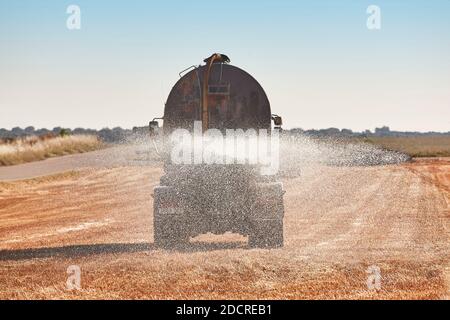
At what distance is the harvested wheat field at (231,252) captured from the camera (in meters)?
9.77

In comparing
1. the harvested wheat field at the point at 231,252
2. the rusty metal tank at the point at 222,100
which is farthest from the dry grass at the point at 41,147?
the rusty metal tank at the point at 222,100

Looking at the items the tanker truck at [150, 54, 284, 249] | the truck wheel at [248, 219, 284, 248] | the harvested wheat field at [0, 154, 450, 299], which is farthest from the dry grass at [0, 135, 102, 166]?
the truck wheel at [248, 219, 284, 248]

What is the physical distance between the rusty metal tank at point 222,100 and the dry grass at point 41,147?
25114mm

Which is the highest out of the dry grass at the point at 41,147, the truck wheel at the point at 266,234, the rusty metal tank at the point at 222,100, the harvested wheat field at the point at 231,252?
the rusty metal tank at the point at 222,100

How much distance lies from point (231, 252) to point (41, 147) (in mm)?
34187

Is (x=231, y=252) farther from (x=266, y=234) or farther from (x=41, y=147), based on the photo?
(x=41, y=147)

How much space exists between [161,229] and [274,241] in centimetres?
213

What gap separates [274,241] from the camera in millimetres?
13516

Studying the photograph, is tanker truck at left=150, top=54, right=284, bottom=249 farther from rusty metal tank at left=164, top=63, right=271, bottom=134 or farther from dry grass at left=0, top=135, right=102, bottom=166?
dry grass at left=0, top=135, right=102, bottom=166

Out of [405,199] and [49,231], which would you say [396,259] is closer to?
[49,231]

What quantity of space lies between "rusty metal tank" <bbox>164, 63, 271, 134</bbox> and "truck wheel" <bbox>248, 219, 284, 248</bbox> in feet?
6.68

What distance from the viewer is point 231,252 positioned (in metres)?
12.5

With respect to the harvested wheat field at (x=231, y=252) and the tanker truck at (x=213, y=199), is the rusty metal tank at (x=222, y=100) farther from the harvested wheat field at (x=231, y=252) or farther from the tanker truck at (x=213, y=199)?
the harvested wheat field at (x=231, y=252)

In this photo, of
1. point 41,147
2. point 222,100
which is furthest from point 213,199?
point 41,147
